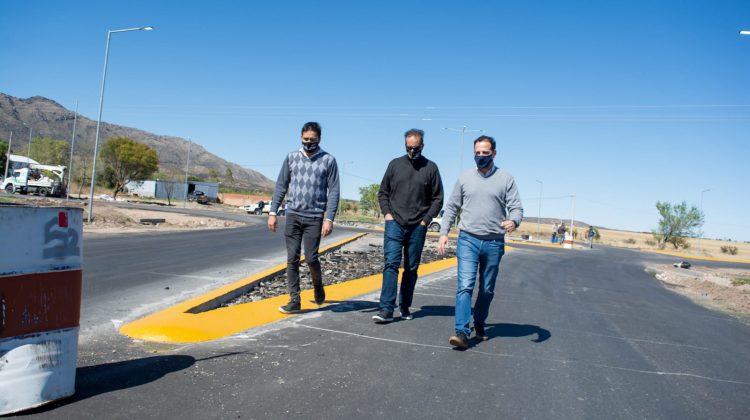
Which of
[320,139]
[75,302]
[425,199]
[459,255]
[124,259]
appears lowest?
[124,259]

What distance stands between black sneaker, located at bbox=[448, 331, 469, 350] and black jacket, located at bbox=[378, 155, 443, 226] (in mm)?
1374

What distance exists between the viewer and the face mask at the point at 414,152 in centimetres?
590

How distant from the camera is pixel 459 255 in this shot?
208 inches

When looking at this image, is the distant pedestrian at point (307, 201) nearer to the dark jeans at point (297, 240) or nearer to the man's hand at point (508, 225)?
the dark jeans at point (297, 240)

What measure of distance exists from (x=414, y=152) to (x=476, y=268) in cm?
143

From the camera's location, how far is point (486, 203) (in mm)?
5258

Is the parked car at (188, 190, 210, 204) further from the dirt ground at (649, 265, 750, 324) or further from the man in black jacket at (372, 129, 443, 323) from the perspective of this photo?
the man in black jacket at (372, 129, 443, 323)

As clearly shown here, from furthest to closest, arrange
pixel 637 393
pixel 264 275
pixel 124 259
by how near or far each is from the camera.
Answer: pixel 124 259, pixel 264 275, pixel 637 393

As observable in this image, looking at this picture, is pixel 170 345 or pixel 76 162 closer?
pixel 170 345

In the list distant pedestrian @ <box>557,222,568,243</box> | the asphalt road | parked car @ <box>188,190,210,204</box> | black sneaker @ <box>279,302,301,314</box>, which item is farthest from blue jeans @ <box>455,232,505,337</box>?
parked car @ <box>188,190,210,204</box>

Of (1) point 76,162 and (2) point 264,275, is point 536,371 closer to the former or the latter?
(2) point 264,275

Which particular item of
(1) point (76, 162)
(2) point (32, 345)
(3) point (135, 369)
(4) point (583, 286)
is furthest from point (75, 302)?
(1) point (76, 162)

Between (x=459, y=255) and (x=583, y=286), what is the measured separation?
7612 mm

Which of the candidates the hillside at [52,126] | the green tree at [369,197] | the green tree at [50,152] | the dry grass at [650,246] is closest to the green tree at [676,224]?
the dry grass at [650,246]
